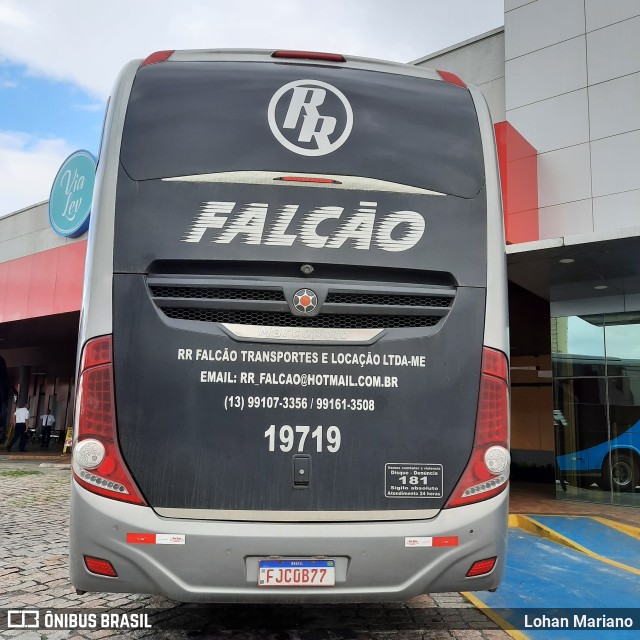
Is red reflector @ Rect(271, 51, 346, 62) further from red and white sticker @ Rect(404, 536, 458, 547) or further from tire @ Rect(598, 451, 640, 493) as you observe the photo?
tire @ Rect(598, 451, 640, 493)

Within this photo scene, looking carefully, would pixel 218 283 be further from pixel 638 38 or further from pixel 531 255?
pixel 638 38

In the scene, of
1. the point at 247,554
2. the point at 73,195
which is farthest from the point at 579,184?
the point at 73,195

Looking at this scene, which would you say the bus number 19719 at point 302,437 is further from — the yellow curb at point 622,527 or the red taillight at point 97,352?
the yellow curb at point 622,527

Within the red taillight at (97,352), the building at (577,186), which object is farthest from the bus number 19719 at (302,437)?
the building at (577,186)

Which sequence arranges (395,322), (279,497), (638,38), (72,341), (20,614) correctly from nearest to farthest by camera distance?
(279,497)
(395,322)
(20,614)
(638,38)
(72,341)

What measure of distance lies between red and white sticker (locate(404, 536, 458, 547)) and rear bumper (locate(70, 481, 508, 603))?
2cm

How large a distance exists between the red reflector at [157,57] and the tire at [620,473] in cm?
1125

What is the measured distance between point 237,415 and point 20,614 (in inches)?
113

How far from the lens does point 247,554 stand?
3141 millimetres

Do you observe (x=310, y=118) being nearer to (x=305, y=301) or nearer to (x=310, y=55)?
(x=310, y=55)

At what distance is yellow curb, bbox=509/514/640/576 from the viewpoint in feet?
22.1

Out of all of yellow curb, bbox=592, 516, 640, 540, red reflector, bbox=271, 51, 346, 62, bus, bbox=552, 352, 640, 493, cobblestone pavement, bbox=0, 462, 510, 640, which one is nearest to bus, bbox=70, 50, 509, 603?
red reflector, bbox=271, 51, 346, 62

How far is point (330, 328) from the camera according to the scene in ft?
11.3

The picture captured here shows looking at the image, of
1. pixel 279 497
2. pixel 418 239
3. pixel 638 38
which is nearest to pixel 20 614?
pixel 279 497
